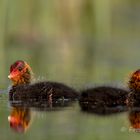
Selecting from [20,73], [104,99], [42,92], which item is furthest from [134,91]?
[20,73]

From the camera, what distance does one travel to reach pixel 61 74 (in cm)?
1653

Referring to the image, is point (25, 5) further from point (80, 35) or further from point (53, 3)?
point (80, 35)

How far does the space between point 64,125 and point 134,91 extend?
1.53 meters

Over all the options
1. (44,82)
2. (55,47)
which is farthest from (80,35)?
(44,82)

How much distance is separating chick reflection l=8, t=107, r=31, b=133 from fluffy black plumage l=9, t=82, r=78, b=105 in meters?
0.46

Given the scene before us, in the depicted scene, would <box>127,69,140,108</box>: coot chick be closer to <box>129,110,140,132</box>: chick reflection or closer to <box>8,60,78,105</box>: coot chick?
<box>129,110,140,132</box>: chick reflection

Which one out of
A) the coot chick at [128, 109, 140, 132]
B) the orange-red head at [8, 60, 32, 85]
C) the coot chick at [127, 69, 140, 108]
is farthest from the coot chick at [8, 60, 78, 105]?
the coot chick at [128, 109, 140, 132]

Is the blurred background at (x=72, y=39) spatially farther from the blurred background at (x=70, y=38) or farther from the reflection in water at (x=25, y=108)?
the reflection in water at (x=25, y=108)

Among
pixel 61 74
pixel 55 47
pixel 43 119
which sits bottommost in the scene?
pixel 43 119

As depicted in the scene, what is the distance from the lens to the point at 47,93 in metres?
11.3

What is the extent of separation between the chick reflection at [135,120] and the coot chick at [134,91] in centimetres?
41

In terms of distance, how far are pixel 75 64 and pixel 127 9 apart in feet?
19.9

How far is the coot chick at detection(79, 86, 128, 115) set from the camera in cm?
1105

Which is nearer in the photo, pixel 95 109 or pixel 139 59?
pixel 95 109
